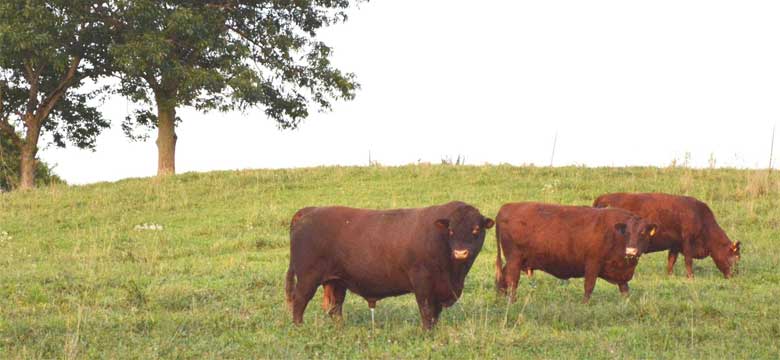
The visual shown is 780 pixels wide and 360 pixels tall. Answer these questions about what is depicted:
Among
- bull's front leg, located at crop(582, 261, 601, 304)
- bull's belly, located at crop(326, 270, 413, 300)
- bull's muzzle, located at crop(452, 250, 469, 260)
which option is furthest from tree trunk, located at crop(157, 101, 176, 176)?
bull's muzzle, located at crop(452, 250, 469, 260)

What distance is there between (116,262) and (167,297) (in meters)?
4.67

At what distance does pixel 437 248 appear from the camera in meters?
10.2

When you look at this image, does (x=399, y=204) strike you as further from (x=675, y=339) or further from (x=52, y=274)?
(x=675, y=339)

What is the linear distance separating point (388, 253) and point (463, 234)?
36.9 inches

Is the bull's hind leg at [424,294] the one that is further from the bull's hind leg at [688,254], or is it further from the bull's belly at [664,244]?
the bull's hind leg at [688,254]

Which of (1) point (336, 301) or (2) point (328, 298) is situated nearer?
(1) point (336, 301)

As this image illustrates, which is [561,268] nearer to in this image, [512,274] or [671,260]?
[512,274]

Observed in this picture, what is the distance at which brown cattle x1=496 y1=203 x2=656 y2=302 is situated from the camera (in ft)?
40.8

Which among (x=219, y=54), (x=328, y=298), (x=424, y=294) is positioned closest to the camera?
(x=424, y=294)

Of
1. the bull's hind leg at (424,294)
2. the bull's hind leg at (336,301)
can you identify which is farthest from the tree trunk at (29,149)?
the bull's hind leg at (424,294)

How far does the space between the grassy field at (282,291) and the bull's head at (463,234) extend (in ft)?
2.74

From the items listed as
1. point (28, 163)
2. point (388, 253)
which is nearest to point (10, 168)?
point (28, 163)

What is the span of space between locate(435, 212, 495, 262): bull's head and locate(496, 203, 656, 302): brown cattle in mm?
2608

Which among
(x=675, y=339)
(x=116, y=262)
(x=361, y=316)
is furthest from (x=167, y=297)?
(x=675, y=339)
